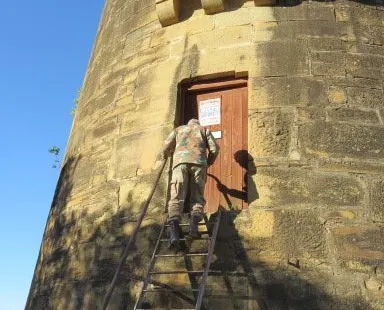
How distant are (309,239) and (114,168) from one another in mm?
2454

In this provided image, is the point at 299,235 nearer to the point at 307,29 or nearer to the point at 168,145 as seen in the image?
the point at 168,145

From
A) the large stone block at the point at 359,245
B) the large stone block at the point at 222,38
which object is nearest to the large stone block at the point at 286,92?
the large stone block at the point at 222,38

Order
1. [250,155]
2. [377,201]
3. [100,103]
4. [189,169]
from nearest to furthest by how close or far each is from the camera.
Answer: [377,201] < [189,169] < [250,155] < [100,103]

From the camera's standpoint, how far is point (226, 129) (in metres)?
6.00

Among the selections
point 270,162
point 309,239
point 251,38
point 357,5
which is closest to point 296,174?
point 270,162

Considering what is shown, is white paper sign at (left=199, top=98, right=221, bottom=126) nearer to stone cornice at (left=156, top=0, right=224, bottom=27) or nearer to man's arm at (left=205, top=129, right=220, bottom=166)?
man's arm at (left=205, top=129, right=220, bottom=166)

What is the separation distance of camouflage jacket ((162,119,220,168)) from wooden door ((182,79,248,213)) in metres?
0.39

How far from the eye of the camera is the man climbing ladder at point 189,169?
16.2 feet

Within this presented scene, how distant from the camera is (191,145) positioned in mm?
5320

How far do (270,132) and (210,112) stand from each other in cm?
89

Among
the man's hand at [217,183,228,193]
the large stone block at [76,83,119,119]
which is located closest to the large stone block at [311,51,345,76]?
the man's hand at [217,183,228,193]

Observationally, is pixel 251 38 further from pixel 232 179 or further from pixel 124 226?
pixel 124 226

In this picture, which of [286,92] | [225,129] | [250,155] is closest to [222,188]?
[250,155]

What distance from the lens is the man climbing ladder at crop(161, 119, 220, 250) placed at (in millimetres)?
4941
